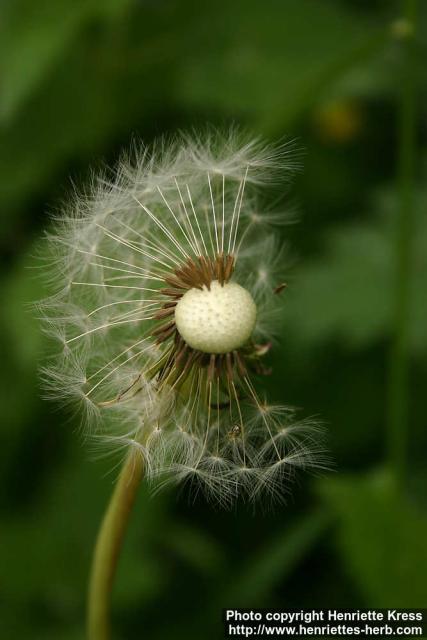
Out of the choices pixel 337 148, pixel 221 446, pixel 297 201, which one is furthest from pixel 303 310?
pixel 221 446

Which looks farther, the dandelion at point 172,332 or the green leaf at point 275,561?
the green leaf at point 275,561

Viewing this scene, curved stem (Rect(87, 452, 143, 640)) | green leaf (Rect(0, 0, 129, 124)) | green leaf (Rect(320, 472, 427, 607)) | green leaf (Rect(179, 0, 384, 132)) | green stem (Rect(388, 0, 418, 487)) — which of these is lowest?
curved stem (Rect(87, 452, 143, 640))

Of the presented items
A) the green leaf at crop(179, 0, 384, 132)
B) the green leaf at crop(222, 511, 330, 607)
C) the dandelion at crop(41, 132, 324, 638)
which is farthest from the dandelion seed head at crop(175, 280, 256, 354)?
the green leaf at crop(179, 0, 384, 132)

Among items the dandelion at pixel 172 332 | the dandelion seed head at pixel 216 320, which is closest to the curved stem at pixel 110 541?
the dandelion at pixel 172 332

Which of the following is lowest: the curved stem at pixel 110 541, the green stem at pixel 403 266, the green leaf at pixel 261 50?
the curved stem at pixel 110 541

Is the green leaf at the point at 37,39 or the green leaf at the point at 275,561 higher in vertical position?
the green leaf at the point at 37,39

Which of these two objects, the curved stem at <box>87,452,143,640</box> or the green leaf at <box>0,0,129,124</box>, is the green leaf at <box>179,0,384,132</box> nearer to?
the green leaf at <box>0,0,129,124</box>

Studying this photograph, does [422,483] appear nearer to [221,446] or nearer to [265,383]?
[265,383]

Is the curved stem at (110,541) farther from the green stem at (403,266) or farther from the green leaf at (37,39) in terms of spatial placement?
the green leaf at (37,39)
